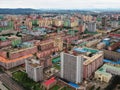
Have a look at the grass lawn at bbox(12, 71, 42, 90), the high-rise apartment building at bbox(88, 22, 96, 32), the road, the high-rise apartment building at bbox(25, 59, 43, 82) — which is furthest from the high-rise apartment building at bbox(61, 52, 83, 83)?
the high-rise apartment building at bbox(88, 22, 96, 32)

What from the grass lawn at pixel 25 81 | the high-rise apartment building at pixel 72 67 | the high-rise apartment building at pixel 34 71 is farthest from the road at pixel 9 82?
the high-rise apartment building at pixel 72 67

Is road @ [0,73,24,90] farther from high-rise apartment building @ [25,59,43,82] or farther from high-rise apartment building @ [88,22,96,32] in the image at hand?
high-rise apartment building @ [88,22,96,32]

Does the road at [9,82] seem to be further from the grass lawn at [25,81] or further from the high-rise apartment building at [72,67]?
the high-rise apartment building at [72,67]

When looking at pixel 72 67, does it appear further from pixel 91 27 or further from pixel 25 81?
pixel 91 27

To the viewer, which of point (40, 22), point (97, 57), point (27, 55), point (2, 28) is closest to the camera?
point (97, 57)

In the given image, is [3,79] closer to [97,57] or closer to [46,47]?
[46,47]

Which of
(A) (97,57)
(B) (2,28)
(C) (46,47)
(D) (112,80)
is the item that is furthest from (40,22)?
(D) (112,80)
